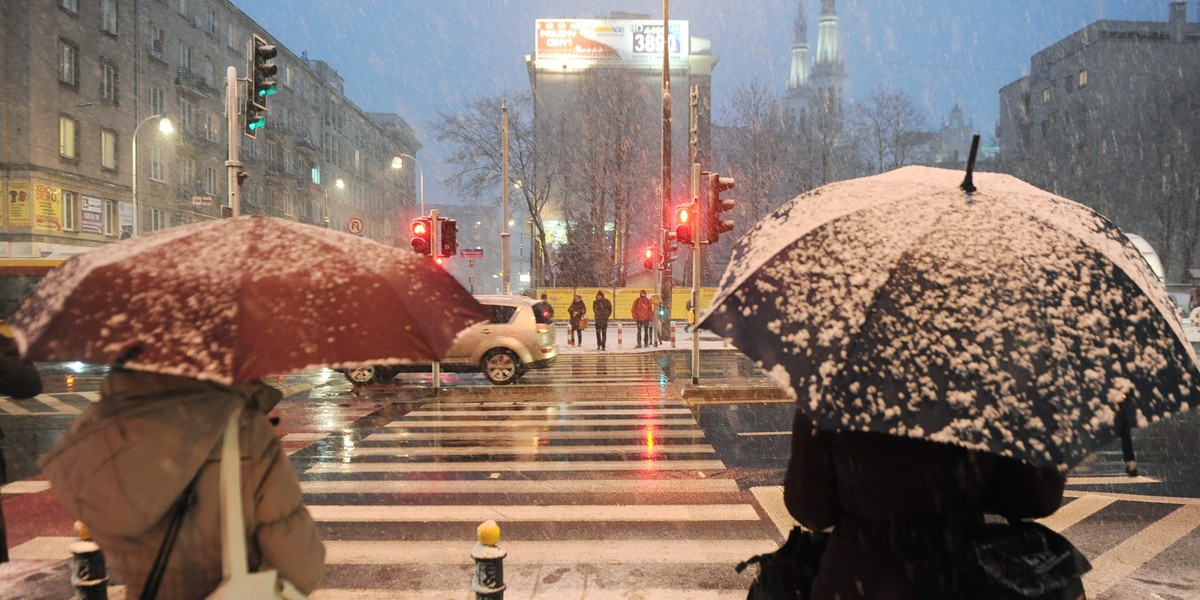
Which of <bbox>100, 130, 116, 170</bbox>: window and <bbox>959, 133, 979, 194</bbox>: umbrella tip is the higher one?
<bbox>100, 130, 116, 170</bbox>: window

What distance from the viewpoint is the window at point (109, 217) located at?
36969 millimetres

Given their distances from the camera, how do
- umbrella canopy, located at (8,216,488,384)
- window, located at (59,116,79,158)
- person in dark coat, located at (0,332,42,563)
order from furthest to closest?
window, located at (59,116,79,158), person in dark coat, located at (0,332,42,563), umbrella canopy, located at (8,216,488,384)

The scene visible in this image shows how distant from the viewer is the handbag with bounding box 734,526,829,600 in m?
2.33

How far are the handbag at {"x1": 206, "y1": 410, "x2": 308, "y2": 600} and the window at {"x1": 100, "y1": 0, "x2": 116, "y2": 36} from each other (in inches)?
1661

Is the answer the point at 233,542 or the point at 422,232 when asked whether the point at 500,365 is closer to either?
the point at 422,232

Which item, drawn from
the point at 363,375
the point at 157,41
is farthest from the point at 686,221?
the point at 157,41

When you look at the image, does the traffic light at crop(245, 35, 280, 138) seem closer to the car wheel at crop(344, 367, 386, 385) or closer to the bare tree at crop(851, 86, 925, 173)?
the car wheel at crop(344, 367, 386, 385)

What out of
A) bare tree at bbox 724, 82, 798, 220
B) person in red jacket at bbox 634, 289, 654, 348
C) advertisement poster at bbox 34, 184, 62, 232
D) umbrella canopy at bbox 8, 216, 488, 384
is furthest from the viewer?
bare tree at bbox 724, 82, 798, 220

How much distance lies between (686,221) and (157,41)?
36.4 m

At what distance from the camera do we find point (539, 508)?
702cm

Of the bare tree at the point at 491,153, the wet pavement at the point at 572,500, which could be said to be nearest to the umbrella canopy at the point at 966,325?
the wet pavement at the point at 572,500

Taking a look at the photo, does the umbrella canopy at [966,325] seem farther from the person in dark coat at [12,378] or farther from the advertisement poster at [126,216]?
the advertisement poster at [126,216]

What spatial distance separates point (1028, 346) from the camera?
6.13ft

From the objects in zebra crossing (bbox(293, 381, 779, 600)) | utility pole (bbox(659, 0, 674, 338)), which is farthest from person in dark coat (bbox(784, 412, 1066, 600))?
utility pole (bbox(659, 0, 674, 338))
